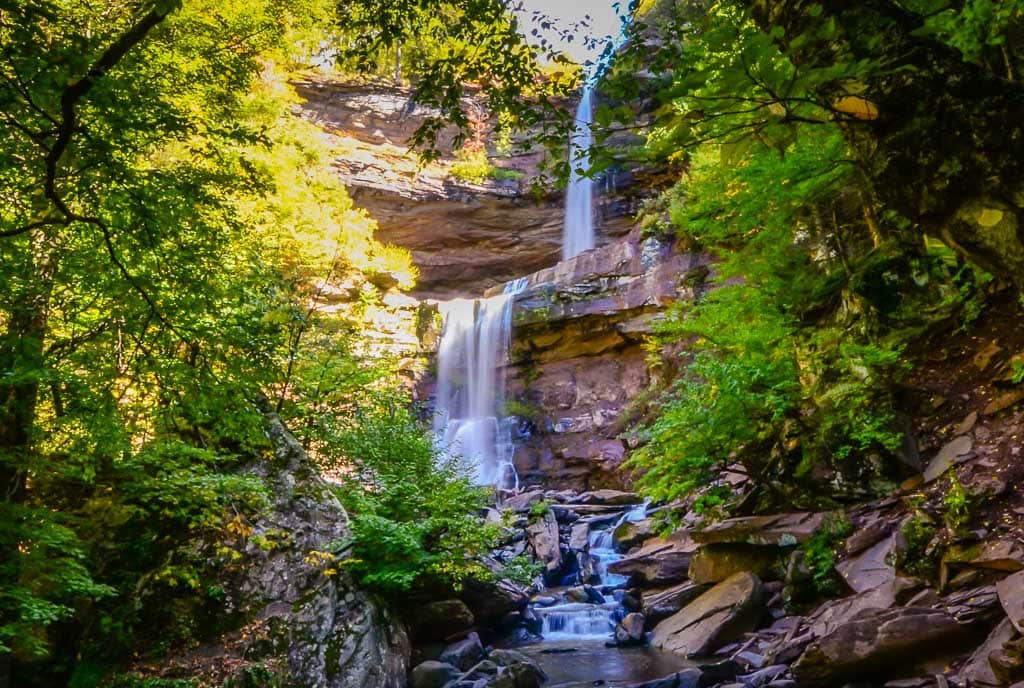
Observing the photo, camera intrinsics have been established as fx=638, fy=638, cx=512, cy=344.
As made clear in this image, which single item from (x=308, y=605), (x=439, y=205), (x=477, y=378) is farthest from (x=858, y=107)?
(x=439, y=205)

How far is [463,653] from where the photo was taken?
8094 millimetres

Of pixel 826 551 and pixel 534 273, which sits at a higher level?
pixel 534 273

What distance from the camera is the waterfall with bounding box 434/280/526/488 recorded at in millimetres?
20375

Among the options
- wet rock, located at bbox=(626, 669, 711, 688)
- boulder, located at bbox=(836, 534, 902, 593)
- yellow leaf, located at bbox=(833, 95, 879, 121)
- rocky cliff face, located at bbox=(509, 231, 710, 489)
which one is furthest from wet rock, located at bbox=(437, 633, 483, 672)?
rocky cliff face, located at bbox=(509, 231, 710, 489)

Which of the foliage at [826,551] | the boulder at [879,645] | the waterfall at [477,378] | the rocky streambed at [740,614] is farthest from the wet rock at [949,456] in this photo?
the waterfall at [477,378]

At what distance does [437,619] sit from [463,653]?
0.69 metres

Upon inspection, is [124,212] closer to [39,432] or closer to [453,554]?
[39,432]

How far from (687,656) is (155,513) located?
21.5 ft

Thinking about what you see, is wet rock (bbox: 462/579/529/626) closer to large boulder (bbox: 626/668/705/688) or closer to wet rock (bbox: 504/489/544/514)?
large boulder (bbox: 626/668/705/688)

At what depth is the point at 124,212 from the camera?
3.53m

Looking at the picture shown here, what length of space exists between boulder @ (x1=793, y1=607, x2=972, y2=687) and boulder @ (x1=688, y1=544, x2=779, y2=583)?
2.64m

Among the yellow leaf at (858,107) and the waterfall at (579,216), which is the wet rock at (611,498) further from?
the yellow leaf at (858,107)

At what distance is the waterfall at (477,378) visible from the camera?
20375 millimetres

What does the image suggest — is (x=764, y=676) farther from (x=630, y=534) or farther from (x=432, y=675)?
(x=630, y=534)
